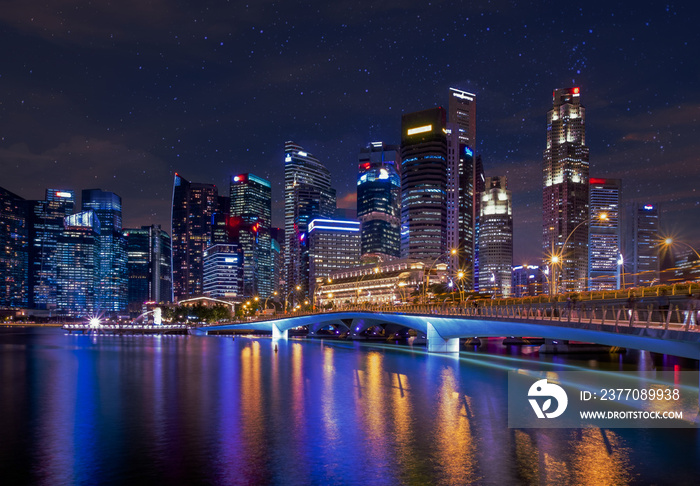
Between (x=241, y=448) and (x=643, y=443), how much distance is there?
66.8 ft

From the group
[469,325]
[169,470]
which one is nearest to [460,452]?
[169,470]

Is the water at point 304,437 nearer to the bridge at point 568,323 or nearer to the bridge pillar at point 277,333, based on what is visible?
the bridge at point 568,323

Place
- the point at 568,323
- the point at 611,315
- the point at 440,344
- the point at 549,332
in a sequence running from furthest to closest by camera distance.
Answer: the point at 440,344 → the point at 549,332 → the point at 568,323 → the point at 611,315

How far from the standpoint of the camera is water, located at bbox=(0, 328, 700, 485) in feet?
83.7

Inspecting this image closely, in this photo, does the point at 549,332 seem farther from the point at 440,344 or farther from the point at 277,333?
the point at 277,333

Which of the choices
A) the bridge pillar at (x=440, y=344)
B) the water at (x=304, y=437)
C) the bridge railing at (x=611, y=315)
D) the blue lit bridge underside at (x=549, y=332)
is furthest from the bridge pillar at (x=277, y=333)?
the water at (x=304, y=437)

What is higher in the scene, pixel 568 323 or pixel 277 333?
pixel 568 323

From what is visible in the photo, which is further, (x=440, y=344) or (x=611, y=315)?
(x=440, y=344)

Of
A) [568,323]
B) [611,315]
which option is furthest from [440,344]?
[611,315]

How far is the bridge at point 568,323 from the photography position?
35.5m

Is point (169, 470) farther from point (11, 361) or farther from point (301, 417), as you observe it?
point (11, 361)

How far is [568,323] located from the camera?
47938 millimetres

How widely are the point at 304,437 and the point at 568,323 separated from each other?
25.3 metres

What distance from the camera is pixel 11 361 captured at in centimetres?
8544
